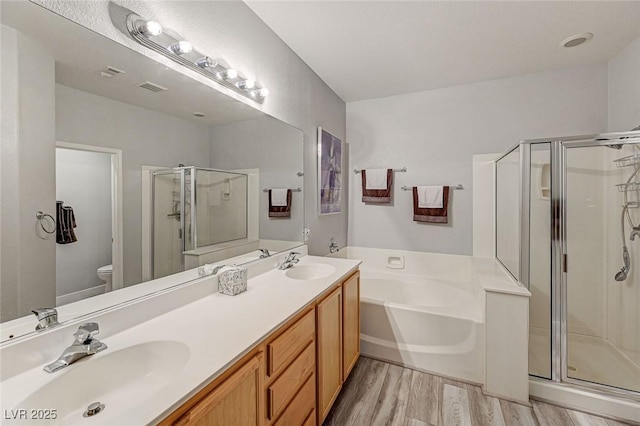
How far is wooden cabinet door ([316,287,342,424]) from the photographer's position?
147 centimetres

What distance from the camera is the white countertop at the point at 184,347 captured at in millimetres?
646

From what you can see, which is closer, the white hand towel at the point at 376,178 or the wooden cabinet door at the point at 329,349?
the wooden cabinet door at the point at 329,349

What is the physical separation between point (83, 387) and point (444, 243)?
292cm

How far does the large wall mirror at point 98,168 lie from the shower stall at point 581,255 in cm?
214

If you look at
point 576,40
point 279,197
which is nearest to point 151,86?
point 279,197

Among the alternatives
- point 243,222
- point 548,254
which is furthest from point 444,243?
point 243,222

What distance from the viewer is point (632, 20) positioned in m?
1.80

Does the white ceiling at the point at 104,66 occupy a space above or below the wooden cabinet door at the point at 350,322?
above

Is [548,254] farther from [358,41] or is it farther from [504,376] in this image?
[358,41]

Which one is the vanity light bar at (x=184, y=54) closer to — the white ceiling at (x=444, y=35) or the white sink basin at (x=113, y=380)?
the white ceiling at (x=444, y=35)

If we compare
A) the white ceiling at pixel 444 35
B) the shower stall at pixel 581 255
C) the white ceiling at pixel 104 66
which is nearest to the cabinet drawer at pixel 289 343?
the white ceiling at pixel 104 66

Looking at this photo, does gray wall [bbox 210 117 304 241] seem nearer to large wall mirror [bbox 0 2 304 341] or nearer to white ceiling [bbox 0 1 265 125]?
large wall mirror [bbox 0 2 304 341]

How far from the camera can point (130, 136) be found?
42.5 inches

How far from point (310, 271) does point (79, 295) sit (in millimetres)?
1335
